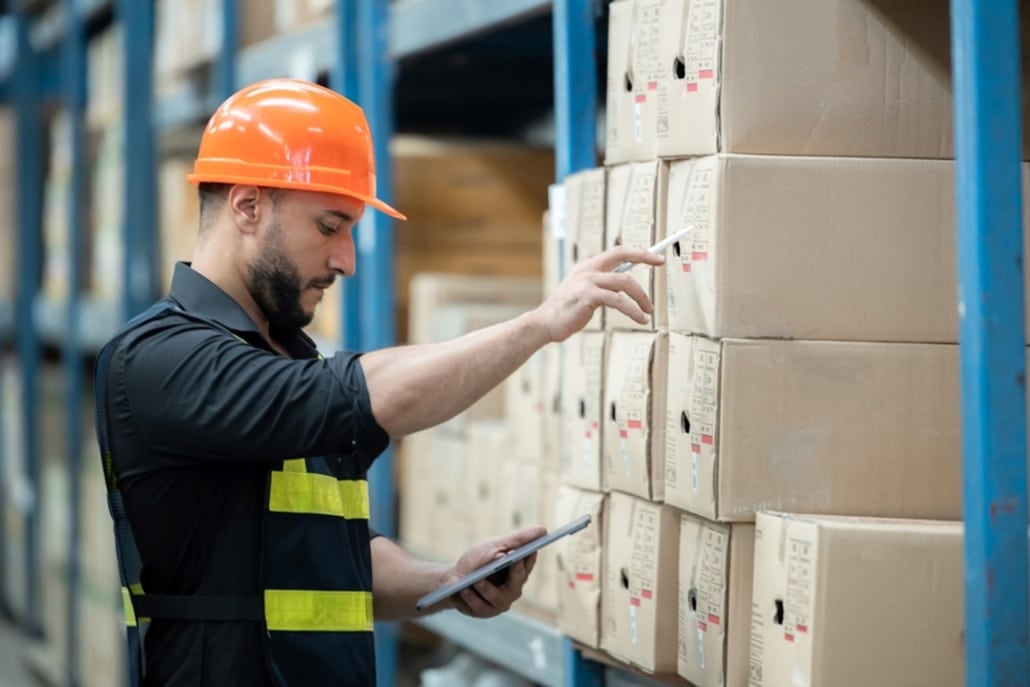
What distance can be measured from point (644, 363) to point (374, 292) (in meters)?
1.62

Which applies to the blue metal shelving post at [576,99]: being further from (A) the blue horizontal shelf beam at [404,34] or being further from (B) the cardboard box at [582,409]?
(B) the cardboard box at [582,409]

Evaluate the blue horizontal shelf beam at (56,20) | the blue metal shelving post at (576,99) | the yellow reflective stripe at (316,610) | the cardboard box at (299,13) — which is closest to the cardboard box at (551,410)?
the blue metal shelving post at (576,99)

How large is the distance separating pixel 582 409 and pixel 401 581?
48cm

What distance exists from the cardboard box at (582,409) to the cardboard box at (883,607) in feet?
2.29

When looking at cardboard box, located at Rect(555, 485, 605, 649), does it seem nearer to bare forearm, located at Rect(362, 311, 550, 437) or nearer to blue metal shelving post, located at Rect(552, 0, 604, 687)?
blue metal shelving post, located at Rect(552, 0, 604, 687)

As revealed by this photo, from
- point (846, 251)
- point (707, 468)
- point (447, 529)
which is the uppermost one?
point (846, 251)

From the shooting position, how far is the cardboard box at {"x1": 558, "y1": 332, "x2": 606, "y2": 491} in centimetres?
266

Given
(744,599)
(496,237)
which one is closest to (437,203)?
(496,237)

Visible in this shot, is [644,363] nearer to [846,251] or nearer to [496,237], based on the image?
[846,251]

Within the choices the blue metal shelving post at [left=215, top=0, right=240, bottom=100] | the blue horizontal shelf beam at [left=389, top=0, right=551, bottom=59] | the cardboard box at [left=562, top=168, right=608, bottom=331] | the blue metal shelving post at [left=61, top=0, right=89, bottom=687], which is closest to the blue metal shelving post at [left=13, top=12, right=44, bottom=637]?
the blue metal shelving post at [left=61, top=0, right=89, bottom=687]

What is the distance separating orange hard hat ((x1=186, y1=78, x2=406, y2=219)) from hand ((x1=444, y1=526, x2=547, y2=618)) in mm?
595

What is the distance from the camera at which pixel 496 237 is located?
15.4 ft

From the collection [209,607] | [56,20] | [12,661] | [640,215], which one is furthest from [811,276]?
[12,661]

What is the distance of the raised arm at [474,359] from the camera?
2033 millimetres
